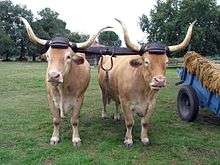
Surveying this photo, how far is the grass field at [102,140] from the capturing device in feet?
24.1

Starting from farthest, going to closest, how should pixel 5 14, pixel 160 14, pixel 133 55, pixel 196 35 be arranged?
pixel 5 14
pixel 160 14
pixel 196 35
pixel 133 55

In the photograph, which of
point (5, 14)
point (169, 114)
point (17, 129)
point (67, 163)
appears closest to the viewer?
point (67, 163)

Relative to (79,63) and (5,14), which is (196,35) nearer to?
(79,63)

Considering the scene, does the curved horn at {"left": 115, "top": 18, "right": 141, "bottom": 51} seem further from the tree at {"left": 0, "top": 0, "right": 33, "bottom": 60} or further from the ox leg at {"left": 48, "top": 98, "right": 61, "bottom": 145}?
the tree at {"left": 0, "top": 0, "right": 33, "bottom": 60}

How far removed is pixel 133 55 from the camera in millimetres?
8500

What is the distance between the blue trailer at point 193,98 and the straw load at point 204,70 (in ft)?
0.48

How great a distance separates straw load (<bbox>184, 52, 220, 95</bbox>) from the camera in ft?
29.4

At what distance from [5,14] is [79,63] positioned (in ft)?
214

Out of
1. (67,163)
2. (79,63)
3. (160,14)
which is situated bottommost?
(67,163)

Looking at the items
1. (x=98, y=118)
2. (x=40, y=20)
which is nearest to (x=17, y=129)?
(x=98, y=118)

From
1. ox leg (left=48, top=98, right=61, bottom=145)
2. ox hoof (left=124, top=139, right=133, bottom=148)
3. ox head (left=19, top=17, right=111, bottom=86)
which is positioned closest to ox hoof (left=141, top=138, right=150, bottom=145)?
ox hoof (left=124, top=139, right=133, bottom=148)

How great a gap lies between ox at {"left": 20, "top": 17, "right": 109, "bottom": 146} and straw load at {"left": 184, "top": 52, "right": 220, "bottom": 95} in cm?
259

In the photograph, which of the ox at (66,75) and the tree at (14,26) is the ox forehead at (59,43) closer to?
the ox at (66,75)

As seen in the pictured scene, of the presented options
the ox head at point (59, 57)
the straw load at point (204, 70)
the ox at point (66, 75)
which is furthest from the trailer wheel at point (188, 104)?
the ox head at point (59, 57)
